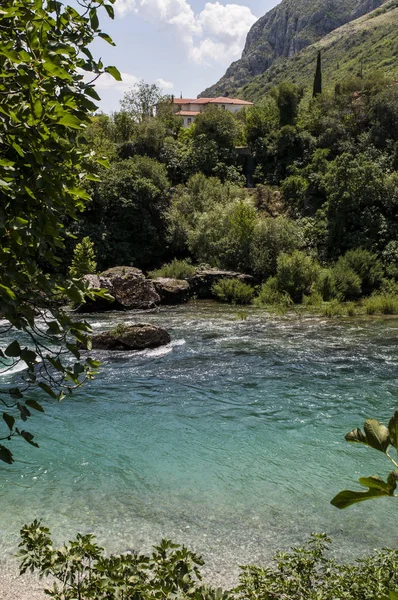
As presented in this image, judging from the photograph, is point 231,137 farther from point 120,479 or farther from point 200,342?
point 120,479

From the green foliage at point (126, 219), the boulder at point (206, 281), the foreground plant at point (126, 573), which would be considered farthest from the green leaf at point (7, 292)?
the green foliage at point (126, 219)

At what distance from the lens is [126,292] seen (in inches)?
940

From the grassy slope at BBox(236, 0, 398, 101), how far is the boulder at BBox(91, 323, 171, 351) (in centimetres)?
6839

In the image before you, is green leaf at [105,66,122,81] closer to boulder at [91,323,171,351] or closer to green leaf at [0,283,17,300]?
green leaf at [0,283,17,300]

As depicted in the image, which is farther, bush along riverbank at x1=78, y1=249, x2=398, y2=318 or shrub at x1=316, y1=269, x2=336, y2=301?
shrub at x1=316, y1=269, x2=336, y2=301

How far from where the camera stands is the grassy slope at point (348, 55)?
3314 inches

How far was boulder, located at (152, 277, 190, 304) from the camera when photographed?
25219mm

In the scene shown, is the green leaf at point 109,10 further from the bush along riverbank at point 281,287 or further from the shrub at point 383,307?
the shrub at point 383,307

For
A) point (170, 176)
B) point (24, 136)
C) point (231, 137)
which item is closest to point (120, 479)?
A: point (24, 136)

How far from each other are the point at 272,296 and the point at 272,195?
1461 cm

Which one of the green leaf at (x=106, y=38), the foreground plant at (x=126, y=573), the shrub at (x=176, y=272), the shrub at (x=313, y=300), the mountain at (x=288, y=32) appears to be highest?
the mountain at (x=288, y=32)

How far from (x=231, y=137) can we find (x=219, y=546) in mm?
40915

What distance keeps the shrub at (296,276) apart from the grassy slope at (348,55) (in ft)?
188

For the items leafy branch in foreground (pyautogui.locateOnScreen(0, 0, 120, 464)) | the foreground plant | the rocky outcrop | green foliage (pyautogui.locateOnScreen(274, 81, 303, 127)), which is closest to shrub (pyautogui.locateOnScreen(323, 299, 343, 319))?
the rocky outcrop
